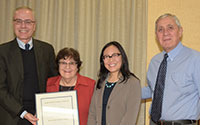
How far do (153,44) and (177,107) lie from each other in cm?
194

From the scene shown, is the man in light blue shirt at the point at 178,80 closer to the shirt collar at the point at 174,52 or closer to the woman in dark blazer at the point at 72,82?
the shirt collar at the point at 174,52

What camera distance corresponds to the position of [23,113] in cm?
263

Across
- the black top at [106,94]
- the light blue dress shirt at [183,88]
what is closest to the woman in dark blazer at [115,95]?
the black top at [106,94]

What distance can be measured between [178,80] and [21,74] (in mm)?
1772

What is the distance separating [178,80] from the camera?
2357mm

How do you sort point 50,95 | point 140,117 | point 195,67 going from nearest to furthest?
point 195,67 → point 50,95 → point 140,117

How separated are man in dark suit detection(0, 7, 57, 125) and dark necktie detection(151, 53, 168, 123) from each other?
1.34 m

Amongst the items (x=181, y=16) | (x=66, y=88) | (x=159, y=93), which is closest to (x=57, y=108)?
(x=66, y=88)

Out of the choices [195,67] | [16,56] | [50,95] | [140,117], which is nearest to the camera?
[195,67]

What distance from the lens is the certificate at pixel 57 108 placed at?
8.22 ft

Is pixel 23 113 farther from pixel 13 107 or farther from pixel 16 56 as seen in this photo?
pixel 16 56

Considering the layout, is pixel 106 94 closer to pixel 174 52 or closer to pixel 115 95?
pixel 115 95

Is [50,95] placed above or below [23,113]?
above

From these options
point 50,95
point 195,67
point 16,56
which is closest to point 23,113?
point 50,95
